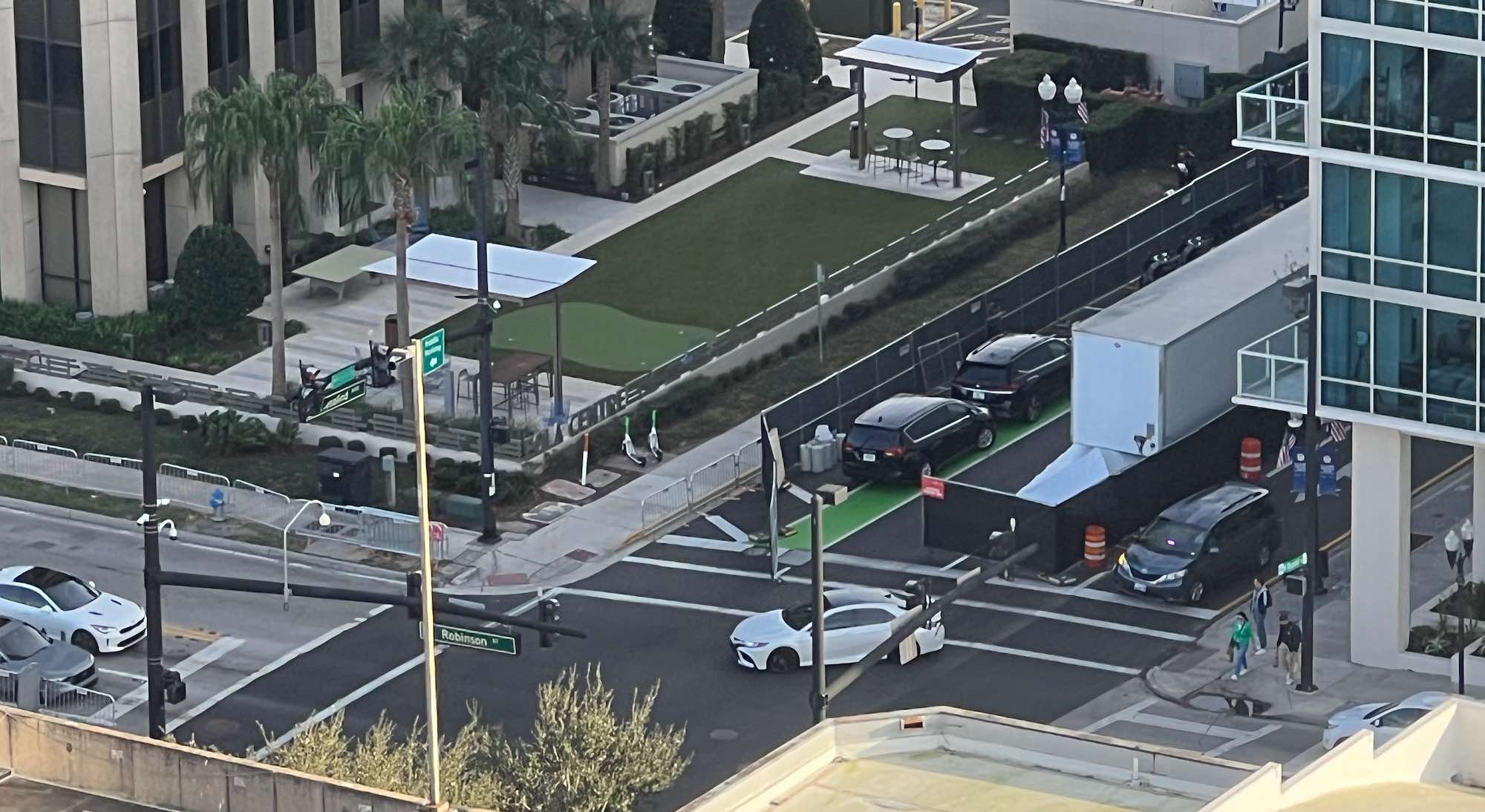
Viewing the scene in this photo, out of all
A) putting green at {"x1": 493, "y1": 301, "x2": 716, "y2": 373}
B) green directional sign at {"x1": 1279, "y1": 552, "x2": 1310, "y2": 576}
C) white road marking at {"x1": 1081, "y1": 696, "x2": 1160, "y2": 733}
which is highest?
green directional sign at {"x1": 1279, "y1": 552, "x2": 1310, "y2": 576}

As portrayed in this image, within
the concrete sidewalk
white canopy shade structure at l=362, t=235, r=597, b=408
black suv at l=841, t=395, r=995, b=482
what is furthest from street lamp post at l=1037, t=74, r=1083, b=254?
the concrete sidewalk

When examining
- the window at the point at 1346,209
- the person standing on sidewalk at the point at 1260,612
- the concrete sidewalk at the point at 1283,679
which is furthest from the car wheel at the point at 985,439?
the window at the point at 1346,209

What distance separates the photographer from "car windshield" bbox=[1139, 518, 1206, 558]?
195ft

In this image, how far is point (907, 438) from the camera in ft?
213

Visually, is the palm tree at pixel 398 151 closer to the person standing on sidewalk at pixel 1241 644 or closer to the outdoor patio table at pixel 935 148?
the outdoor patio table at pixel 935 148

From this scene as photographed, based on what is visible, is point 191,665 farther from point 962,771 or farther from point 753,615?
point 962,771

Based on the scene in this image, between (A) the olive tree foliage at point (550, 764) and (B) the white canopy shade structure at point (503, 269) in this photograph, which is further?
(B) the white canopy shade structure at point (503, 269)

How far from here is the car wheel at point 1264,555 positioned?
6034cm

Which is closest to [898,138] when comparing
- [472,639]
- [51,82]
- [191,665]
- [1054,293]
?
[1054,293]

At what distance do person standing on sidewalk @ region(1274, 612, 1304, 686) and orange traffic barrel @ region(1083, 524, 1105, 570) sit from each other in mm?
5490

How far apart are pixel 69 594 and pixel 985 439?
A: 18764 mm

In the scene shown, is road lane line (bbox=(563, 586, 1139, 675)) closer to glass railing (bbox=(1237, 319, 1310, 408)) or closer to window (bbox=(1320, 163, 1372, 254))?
glass railing (bbox=(1237, 319, 1310, 408))

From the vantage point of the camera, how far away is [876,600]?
5697 centimetres

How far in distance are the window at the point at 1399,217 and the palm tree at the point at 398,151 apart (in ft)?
69.3
